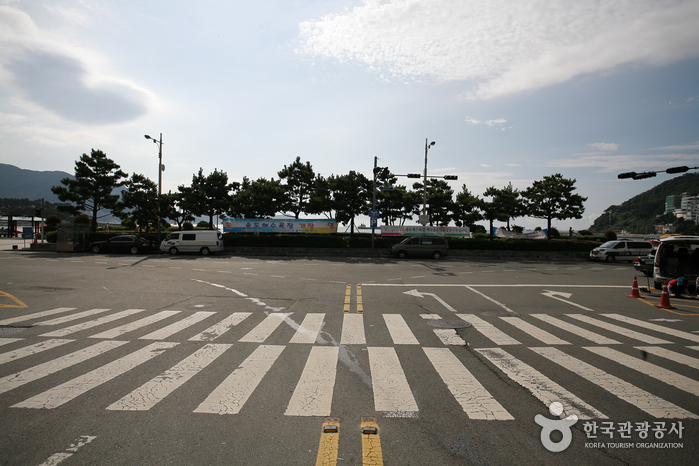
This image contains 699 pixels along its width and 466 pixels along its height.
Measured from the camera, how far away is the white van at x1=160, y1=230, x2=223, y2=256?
25547 millimetres

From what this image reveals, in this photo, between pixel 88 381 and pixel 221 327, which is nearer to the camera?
pixel 88 381

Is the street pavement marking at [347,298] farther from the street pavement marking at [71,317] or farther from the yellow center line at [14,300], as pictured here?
the yellow center line at [14,300]

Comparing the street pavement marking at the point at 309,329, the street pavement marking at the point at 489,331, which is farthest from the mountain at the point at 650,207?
the street pavement marking at the point at 309,329

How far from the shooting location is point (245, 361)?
196 inches

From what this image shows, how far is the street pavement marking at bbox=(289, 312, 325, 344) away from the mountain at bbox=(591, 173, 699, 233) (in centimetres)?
13222

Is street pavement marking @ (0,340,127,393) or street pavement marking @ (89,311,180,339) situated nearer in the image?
street pavement marking @ (0,340,127,393)

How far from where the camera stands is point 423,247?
25.3 m

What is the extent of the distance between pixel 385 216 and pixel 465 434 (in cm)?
3309

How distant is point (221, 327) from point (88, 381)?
2.71m

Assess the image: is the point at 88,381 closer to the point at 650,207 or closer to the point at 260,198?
the point at 260,198

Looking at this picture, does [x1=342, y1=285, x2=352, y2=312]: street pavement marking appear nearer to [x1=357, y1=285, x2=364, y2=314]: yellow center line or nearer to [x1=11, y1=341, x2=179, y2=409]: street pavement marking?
[x1=357, y1=285, x2=364, y2=314]: yellow center line

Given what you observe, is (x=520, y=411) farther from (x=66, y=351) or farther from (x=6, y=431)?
(x=66, y=351)
